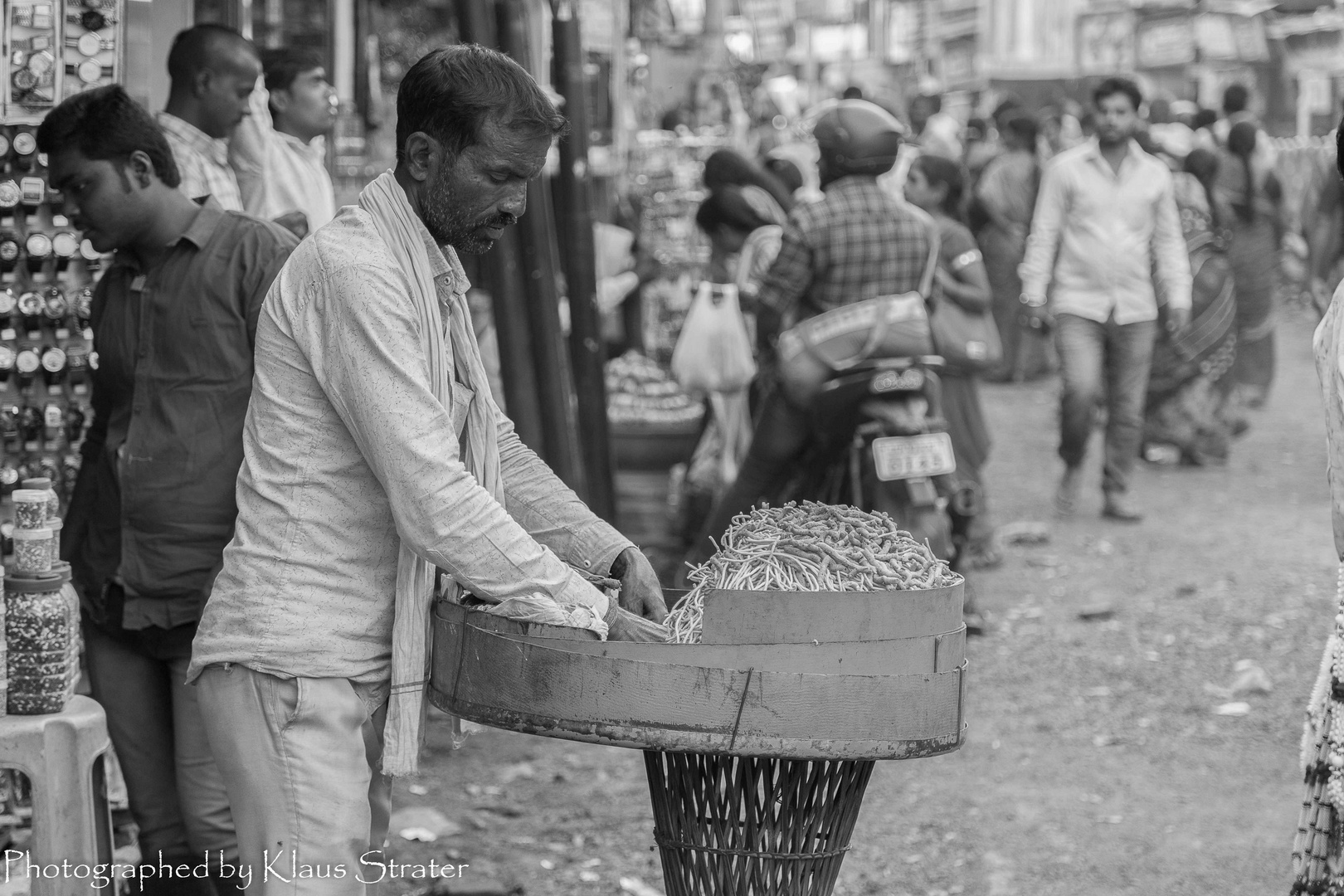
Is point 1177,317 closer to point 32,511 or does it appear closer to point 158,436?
point 158,436

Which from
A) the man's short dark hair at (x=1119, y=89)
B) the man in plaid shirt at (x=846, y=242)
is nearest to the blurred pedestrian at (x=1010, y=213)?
the man's short dark hair at (x=1119, y=89)

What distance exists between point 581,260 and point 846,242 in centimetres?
137

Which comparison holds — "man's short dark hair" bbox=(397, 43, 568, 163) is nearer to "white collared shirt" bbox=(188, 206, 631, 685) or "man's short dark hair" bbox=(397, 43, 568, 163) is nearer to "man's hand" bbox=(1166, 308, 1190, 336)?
"white collared shirt" bbox=(188, 206, 631, 685)

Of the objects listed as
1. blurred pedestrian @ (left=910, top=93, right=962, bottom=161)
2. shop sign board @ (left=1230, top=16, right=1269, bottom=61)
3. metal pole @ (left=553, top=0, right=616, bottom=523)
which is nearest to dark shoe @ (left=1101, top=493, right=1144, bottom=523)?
metal pole @ (left=553, top=0, right=616, bottom=523)

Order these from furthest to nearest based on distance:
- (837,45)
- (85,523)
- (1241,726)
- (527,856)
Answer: (837,45)
(1241,726)
(527,856)
(85,523)

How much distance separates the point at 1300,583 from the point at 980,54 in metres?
29.8

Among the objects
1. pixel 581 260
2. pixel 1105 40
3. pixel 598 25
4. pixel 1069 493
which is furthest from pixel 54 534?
pixel 1105 40

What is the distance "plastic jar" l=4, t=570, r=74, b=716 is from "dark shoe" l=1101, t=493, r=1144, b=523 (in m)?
6.88

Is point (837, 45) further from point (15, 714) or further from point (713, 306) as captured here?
point (15, 714)

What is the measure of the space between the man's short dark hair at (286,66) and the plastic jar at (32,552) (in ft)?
9.42

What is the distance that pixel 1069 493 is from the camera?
9.35 meters

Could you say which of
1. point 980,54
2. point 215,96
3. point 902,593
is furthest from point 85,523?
point 980,54

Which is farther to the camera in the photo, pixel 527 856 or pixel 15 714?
pixel 527 856

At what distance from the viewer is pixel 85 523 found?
3.80 metres
